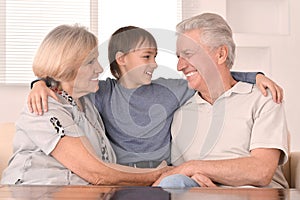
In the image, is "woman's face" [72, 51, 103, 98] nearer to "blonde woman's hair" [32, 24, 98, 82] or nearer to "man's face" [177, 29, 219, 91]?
"blonde woman's hair" [32, 24, 98, 82]

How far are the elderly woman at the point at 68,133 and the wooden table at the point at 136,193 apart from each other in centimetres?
61

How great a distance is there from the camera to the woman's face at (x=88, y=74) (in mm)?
2305

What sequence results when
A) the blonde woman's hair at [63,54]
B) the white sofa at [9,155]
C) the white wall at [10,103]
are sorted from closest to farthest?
the blonde woman's hair at [63,54] → the white sofa at [9,155] → the white wall at [10,103]

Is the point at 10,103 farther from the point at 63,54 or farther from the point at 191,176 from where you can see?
the point at 191,176

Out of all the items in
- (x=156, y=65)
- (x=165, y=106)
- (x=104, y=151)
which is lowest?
(x=104, y=151)

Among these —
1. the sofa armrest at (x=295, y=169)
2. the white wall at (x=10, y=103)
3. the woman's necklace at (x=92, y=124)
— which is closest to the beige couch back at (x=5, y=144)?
the woman's necklace at (x=92, y=124)

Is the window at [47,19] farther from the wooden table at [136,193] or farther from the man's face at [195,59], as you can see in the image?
the wooden table at [136,193]

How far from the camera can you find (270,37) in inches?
163

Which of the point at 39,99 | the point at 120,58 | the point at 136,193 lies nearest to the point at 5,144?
the point at 39,99

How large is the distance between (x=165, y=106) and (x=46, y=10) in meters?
1.87

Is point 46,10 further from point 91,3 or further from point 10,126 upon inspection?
point 10,126

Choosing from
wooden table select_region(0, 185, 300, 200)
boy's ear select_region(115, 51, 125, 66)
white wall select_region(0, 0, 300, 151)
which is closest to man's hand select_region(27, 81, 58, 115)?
boy's ear select_region(115, 51, 125, 66)

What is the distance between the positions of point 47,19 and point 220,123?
79.1 inches

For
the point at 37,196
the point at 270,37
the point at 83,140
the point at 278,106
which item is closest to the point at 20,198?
the point at 37,196
